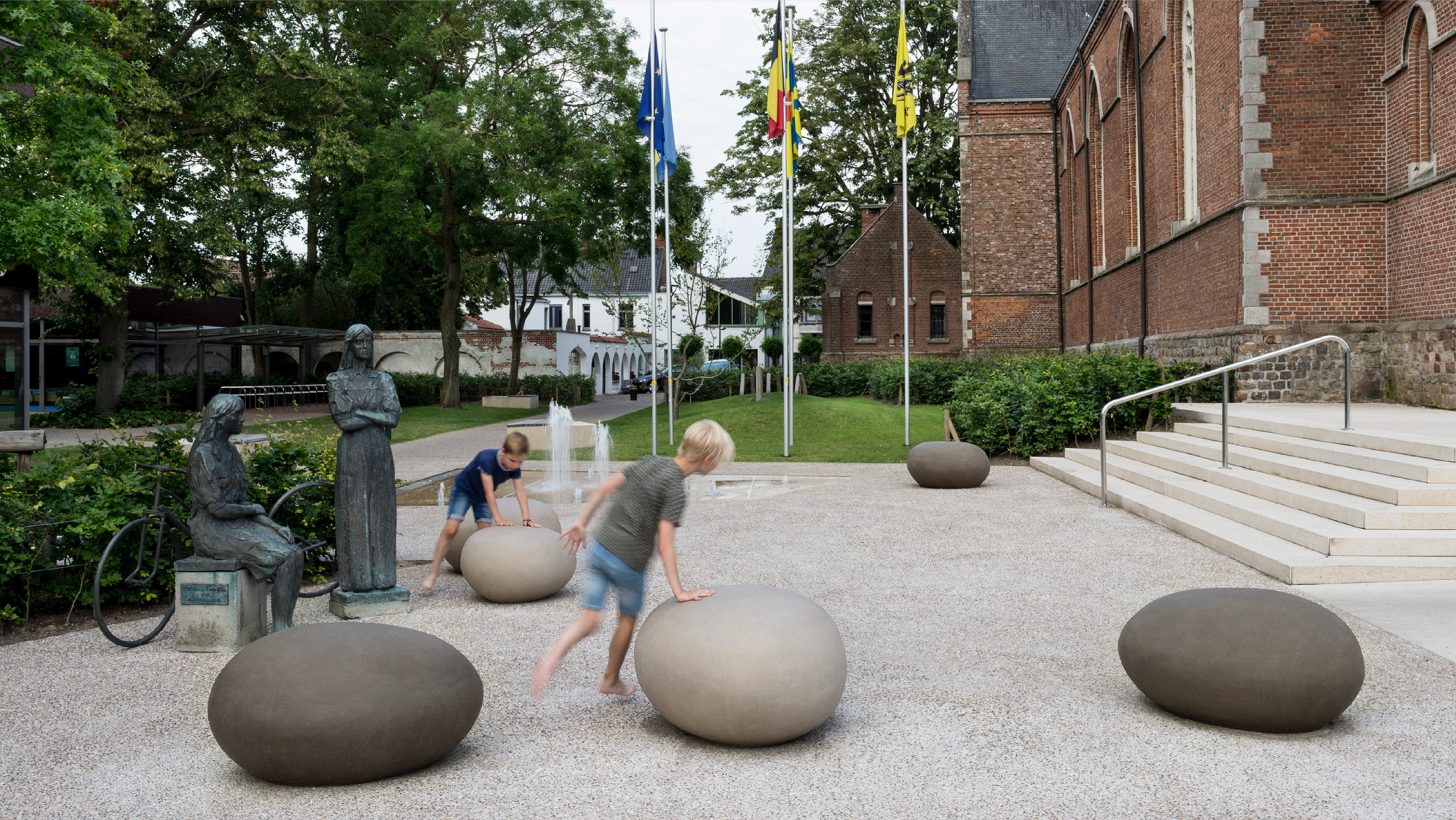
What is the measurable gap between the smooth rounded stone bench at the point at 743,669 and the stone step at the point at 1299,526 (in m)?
5.54

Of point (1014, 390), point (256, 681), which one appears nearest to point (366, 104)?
point (1014, 390)

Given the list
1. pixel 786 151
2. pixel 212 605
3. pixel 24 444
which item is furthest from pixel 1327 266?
pixel 24 444

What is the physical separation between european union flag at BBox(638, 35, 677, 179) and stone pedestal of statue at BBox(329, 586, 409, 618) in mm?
14230

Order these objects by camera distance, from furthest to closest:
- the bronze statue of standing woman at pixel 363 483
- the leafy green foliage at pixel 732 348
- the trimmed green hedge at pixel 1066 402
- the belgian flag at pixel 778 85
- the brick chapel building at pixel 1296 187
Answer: the leafy green foliage at pixel 732 348 → the belgian flag at pixel 778 85 → the trimmed green hedge at pixel 1066 402 → the brick chapel building at pixel 1296 187 → the bronze statue of standing woman at pixel 363 483

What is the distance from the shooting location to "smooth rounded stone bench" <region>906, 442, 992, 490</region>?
14250 mm

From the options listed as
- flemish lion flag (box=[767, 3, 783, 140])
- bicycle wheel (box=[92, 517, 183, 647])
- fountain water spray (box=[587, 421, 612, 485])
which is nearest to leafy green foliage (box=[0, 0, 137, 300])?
fountain water spray (box=[587, 421, 612, 485])

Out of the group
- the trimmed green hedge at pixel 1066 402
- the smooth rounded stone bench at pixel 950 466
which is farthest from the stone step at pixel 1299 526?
the trimmed green hedge at pixel 1066 402

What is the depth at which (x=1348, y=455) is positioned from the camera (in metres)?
9.92

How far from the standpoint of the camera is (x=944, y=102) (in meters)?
46.1

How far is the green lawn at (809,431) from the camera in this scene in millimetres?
20516

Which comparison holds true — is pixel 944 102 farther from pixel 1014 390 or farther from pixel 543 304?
pixel 543 304

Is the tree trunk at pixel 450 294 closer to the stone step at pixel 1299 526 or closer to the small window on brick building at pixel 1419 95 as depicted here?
the small window on brick building at pixel 1419 95

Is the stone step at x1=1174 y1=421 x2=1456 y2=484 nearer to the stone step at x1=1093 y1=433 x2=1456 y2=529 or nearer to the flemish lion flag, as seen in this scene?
the stone step at x1=1093 y1=433 x2=1456 y2=529

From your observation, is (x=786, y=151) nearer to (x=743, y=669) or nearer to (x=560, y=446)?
(x=560, y=446)
